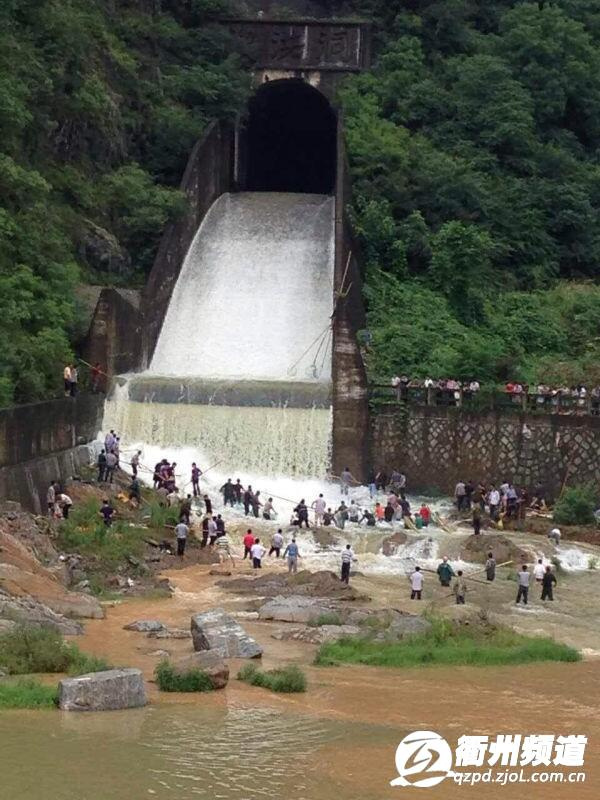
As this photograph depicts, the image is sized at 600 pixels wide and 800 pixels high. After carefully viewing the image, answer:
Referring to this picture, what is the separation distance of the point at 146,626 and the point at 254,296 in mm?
22698

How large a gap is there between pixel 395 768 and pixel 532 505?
22537mm

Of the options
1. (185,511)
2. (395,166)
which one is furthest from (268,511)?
(395,166)

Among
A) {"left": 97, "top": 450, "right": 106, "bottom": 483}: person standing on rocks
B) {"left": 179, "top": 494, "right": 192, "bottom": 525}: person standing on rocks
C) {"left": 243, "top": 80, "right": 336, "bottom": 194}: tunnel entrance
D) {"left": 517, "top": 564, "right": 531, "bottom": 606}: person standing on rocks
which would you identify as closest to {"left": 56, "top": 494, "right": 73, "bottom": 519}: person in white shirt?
{"left": 179, "top": 494, "right": 192, "bottom": 525}: person standing on rocks

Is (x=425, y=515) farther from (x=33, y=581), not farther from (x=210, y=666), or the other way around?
(x=210, y=666)

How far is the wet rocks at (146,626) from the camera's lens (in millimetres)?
24859

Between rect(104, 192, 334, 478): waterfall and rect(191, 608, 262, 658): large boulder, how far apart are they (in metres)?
16.4

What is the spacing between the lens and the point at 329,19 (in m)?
55.9

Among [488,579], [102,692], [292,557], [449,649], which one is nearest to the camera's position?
[102,692]

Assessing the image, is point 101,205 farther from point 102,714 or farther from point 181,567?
point 102,714

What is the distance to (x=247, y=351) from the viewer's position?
4450 centimetres

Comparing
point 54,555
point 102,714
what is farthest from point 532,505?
point 102,714

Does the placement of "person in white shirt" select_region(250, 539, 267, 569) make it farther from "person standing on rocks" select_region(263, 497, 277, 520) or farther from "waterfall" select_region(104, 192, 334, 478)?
"waterfall" select_region(104, 192, 334, 478)

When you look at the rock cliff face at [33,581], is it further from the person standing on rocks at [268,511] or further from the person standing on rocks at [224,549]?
the person standing on rocks at [268,511]

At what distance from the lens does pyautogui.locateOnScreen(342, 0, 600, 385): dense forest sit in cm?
4438
